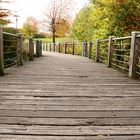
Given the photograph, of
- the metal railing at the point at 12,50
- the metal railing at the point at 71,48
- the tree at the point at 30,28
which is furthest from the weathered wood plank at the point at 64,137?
the tree at the point at 30,28

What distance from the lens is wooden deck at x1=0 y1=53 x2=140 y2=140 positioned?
325 centimetres

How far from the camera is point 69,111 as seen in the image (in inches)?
163

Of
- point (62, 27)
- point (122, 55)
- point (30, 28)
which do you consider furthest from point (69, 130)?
point (30, 28)

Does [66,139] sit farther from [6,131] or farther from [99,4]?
[99,4]

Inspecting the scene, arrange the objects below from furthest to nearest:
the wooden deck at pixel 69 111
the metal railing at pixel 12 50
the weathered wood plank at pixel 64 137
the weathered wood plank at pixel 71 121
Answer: the metal railing at pixel 12 50 → the weathered wood plank at pixel 71 121 → the wooden deck at pixel 69 111 → the weathered wood plank at pixel 64 137

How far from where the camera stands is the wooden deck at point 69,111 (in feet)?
10.7

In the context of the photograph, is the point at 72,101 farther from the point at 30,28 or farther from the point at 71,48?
the point at 30,28

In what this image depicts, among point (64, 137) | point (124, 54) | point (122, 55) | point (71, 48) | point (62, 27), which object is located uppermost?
point (62, 27)

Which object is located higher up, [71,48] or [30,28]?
[30,28]

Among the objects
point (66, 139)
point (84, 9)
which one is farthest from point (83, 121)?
point (84, 9)

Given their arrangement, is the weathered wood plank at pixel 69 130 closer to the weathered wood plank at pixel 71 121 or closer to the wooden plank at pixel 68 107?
the weathered wood plank at pixel 71 121

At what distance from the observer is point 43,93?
5.38m

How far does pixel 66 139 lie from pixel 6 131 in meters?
0.63

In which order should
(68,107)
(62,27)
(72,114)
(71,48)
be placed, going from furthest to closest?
1. (62,27)
2. (71,48)
3. (68,107)
4. (72,114)
